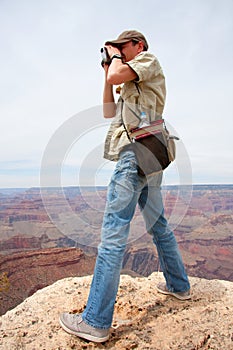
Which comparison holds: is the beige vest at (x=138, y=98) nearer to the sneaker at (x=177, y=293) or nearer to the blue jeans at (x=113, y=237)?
the blue jeans at (x=113, y=237)

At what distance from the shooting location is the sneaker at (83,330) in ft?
5.90

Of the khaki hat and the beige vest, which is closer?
the beige vest

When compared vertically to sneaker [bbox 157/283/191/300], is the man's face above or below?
above

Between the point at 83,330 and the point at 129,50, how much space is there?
6.50 feet

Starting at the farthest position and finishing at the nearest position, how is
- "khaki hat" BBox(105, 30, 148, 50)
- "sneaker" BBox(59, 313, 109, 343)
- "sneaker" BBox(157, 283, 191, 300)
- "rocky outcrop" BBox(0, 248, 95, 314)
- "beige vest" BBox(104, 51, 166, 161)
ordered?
"rocky outcrop" BBox(0, 248, 95, 314)
"sneaker" BBox(157, 283, 191, 300)
"khaki hat" BBox(105, 30, 148, 50)
"beige vest" BBox(104, 51, 166, 161)
"sneaker" BBox(59, 313, 109, 343)

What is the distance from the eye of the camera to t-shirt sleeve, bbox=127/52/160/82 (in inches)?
73.3

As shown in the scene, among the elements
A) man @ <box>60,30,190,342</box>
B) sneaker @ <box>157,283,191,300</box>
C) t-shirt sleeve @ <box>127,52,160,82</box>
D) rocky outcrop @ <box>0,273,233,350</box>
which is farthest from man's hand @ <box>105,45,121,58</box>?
sneaker @ <box>157,283,191,300</box>

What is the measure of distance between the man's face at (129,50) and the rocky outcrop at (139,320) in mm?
1987

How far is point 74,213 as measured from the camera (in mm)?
3105

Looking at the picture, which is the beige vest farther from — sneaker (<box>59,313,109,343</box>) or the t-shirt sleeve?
sneaker (<box>59,313,109,343</box>)

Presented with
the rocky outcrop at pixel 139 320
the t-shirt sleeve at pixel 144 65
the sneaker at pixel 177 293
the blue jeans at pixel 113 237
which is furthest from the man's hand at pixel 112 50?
the sneaker at pixel 177 293

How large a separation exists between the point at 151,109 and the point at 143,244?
4837 cm

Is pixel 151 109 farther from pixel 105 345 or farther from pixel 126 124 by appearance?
pixel 105 345

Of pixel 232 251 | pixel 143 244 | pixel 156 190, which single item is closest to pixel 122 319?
pixel 156 190
